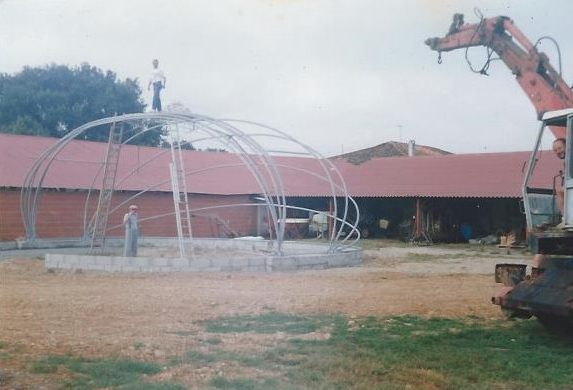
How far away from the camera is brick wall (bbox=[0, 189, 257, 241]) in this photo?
26219 millimetres

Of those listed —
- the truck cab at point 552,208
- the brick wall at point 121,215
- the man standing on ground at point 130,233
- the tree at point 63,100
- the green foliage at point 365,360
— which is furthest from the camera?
the tree at point 63,100

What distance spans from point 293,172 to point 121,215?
11.0 meters

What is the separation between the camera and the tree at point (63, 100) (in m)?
42.8

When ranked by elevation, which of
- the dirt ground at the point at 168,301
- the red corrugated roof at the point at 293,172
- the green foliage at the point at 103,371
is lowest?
the green foliage at the point at 103,371

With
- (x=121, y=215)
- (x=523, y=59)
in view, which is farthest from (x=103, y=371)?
(x=121, y=215)

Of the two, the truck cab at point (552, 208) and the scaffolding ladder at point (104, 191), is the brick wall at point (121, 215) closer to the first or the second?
the scaffolding ladder at point (104, 191)

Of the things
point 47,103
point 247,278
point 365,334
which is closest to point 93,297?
point 247,278

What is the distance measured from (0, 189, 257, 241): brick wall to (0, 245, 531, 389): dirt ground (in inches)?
304

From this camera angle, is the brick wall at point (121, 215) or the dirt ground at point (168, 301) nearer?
the dirt ground at point (168, 301)

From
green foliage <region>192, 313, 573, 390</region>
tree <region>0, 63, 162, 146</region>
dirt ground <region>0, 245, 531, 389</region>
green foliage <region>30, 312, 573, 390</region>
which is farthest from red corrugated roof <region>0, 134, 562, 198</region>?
green foliage <region>30, 312, 573, 390</region>

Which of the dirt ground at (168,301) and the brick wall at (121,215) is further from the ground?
the brick wall at (121,215)

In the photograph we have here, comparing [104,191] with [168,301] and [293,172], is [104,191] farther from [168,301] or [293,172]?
[293,172]

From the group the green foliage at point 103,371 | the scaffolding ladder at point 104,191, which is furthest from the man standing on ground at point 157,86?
the green foliage at point 103,371

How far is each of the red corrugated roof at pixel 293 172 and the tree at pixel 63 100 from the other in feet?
28.6
